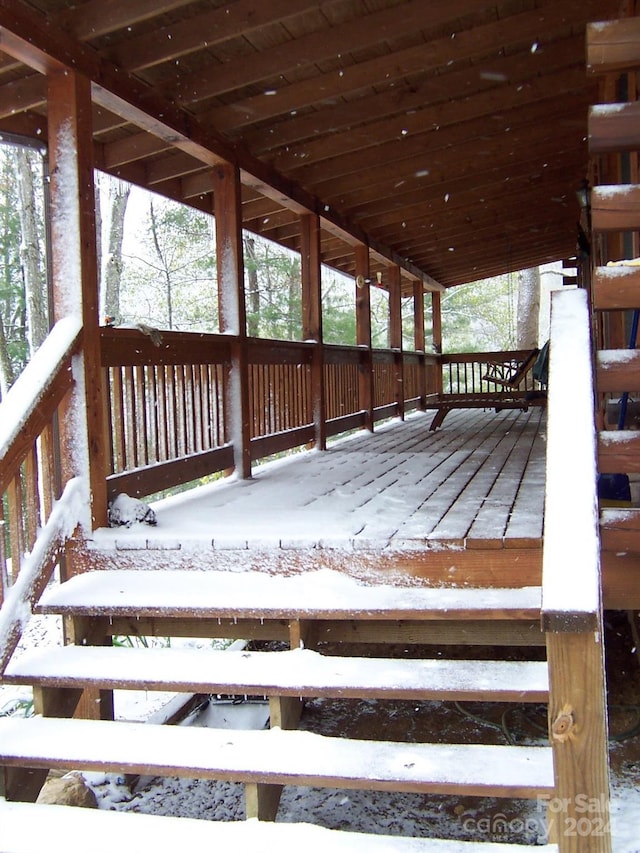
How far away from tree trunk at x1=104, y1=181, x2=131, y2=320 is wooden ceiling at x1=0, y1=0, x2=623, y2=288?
234 inches

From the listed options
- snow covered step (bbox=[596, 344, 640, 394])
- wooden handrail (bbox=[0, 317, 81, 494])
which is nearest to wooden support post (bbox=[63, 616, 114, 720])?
wooden handrail (bbox=[0, 317, 81, 494])

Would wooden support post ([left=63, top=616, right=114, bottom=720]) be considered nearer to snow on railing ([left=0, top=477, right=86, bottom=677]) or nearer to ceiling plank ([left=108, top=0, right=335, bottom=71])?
snow on railing ([left=0, top=477, right=86, bottom=677])

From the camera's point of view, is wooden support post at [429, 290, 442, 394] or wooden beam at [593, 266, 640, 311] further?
wooden support post at [429, 290, 442, 394]

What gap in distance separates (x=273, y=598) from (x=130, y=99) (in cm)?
248

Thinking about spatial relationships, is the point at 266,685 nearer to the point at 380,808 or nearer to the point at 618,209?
the point at 380,808

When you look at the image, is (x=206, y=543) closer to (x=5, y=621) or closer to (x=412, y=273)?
(x=5, y=621)

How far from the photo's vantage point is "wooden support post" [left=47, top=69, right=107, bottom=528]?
10.6 feet

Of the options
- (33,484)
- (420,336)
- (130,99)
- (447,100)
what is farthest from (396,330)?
(33,484)

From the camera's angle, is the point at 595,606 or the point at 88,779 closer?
the point at 595,606

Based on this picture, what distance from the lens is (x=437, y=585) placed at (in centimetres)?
287

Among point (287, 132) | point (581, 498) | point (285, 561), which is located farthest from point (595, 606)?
point (287, 132)

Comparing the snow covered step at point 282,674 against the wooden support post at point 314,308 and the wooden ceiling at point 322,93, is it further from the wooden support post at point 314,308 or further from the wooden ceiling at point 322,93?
the wooden support post at point 314,308

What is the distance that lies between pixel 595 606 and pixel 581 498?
34 centimetres

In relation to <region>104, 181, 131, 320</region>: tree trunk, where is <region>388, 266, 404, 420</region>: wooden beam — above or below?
below
